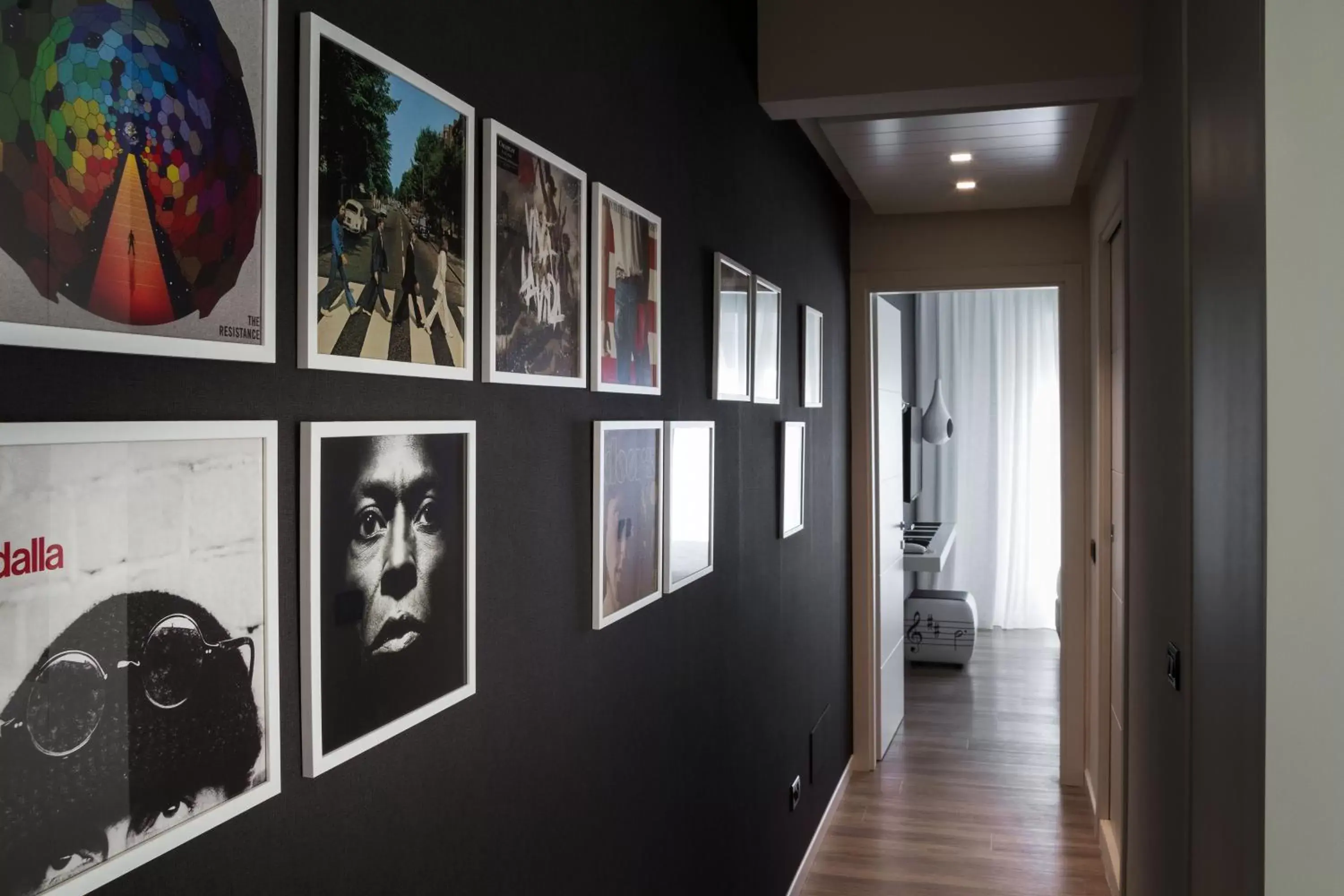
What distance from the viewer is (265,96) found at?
0.89 m

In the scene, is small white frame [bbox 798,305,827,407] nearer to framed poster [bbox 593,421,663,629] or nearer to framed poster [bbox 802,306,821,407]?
framed poster [bbox 802,306,821,407]

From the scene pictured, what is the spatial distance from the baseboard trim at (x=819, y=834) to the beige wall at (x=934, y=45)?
7.84 ft

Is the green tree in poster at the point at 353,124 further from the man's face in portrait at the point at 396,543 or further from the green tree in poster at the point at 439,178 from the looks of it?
the man's face in portrait at the point at 396,543

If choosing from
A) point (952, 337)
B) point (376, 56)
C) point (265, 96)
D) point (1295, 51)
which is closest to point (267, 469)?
point (265, 96)

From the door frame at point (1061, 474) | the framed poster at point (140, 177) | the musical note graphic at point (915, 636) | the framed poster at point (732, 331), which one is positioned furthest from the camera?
the musical note graphic at point (915, 636)

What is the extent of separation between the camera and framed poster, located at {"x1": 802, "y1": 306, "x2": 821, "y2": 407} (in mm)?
3547

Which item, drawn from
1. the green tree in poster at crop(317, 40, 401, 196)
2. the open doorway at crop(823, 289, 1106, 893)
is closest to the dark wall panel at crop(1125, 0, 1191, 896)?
the open doorway at crop(823, 289, 1106, 893)

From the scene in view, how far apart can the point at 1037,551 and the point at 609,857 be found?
6253 millimetres

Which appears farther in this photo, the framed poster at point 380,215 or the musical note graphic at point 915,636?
the musical note graphic at point 915,636

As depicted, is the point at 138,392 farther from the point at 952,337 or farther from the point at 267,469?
the point at 952,337

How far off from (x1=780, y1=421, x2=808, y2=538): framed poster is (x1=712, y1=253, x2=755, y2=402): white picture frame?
0.43 meters

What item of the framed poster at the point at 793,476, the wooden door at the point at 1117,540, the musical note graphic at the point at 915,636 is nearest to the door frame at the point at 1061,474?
the wooden door at the point at 1117,540

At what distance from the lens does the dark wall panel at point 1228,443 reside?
4.32 feet

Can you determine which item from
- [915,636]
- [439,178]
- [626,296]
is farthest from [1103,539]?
[439,178]
